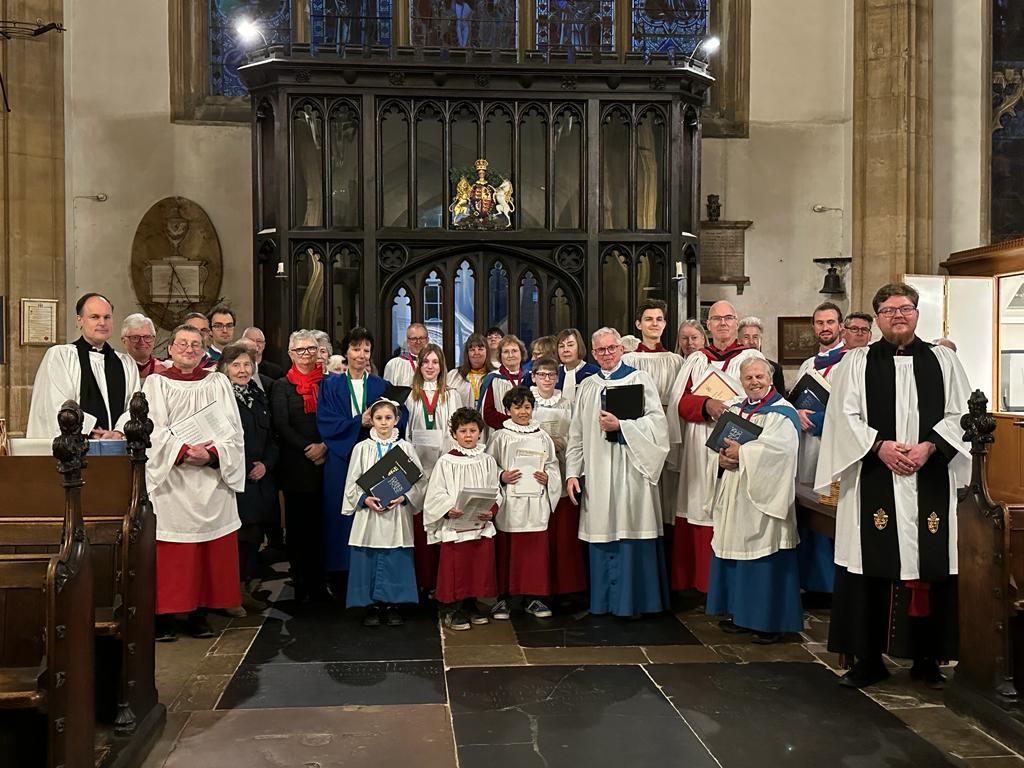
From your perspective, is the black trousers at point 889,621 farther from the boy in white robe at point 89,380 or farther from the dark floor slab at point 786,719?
the boy in white robe at point 89,380

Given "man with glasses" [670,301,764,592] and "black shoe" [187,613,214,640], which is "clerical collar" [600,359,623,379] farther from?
"black shoe" [187,613,214,640]

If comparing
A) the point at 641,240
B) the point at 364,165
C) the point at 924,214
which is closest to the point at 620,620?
the point at 641,240

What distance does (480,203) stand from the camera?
34.6 ft

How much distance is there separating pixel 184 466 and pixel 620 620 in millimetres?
2891

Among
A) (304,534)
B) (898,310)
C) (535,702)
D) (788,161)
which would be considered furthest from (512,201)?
(535,702)

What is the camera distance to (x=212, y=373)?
604 cm

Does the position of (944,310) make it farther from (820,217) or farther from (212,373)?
(212,373)

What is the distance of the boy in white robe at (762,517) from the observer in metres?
5.64

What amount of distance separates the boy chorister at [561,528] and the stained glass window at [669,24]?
7.61 metres

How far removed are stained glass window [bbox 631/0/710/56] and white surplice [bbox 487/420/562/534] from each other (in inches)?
320

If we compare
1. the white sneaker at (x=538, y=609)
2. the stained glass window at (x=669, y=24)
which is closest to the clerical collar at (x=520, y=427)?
the white sneaker at (x=538, y=609)

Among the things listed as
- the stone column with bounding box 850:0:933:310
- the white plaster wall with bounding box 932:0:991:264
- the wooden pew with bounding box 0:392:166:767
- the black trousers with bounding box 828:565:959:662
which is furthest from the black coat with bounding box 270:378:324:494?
the white plaster wall with bounding box 932:0:991:264

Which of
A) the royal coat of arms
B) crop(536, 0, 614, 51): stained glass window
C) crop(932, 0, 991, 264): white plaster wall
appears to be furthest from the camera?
crop(536, 0, 614, 51): stained glass window

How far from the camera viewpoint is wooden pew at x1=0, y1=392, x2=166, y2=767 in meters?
4.00
